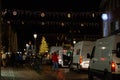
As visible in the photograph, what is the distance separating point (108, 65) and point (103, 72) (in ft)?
3.93

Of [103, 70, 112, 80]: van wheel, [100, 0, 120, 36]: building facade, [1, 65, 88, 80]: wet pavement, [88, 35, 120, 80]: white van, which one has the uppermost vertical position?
[100, 0, 120, 36]: building facade

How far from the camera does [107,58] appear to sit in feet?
75.0

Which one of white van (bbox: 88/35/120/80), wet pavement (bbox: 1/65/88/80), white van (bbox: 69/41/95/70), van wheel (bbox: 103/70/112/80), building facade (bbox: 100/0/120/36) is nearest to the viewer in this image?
white van (bbox: 88/35/120/80)

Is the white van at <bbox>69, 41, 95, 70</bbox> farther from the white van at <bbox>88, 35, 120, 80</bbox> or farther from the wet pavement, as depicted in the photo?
the white van at <bbox>88, 35, 120, 80</bbox>

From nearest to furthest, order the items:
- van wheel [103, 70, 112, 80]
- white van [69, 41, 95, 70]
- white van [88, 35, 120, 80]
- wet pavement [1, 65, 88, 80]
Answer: white van [88, 35, 120, 80] → van wheel [103, 70, 112, 80] → wet pavement [1, 65, 88, 80] → white van [69, 41, 95, 70]

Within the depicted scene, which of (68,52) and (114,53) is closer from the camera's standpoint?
(114,53)

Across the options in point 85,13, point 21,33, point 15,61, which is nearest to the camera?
point 85,13

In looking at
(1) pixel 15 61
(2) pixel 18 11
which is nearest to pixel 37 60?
(2) pixel 18 11

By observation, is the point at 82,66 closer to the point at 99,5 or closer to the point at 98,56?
the point at 98,56

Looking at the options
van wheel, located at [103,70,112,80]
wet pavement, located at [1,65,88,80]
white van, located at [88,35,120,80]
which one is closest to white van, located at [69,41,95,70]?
wet pavement, located at [1,65,88,80]

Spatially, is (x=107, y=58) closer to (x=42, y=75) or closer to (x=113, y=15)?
(x=42, y=75)

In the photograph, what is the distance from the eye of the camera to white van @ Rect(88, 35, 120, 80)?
22000mm

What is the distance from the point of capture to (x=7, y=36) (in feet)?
232

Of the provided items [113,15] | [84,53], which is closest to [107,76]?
[84,53]
